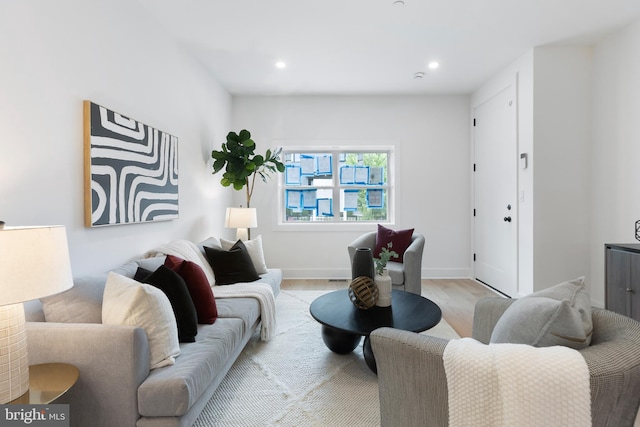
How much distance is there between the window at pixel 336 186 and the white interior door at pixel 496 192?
1.27m

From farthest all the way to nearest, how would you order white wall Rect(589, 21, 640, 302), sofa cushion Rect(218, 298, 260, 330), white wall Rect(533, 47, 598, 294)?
white wall Rect(533, 47, 598, 294) → white wall Rect(589, 21, 640, 302) → sofa cushion Rect(218, 298, 260, 330)

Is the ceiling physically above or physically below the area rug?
above

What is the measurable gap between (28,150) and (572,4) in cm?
385

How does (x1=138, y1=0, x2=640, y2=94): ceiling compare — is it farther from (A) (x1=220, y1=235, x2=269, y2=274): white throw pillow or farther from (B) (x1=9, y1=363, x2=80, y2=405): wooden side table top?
(B) (x1=9, y1=363, x2=80, y2=405): wooden side table top

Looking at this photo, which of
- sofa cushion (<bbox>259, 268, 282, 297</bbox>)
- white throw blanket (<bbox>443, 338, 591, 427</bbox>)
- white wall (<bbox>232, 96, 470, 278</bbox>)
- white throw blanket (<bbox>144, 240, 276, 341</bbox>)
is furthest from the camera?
white wall (<bbox>232, 96, 470, 278</bbox>)

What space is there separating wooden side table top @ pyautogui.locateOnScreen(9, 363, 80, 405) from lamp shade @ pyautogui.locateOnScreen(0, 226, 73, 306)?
1.13ft

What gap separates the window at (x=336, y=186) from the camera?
518 cm

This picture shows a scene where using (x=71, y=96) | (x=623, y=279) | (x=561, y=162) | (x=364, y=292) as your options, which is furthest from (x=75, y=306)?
(x=561, y=162)

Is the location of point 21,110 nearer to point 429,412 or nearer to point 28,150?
point 28,150

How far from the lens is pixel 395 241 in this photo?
399cm

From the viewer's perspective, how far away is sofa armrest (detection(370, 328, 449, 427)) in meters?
1.00

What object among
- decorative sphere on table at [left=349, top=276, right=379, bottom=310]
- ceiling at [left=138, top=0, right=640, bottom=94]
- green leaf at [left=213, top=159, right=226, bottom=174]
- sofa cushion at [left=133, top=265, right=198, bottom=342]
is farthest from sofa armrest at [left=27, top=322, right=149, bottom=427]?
green leaf at [left=213, top=159, right=226, bottom=174]

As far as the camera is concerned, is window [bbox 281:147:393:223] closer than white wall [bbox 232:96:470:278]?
No

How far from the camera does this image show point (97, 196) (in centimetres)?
211
